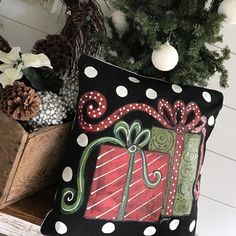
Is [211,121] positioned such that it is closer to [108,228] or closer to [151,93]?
[151,93]

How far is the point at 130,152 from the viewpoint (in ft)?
3.06

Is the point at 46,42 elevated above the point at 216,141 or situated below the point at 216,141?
above

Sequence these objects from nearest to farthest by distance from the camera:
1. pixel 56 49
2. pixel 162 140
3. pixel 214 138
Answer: pixel 162 140, pixel 56 49, pixel 214 138

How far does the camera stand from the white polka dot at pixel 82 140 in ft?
2.99

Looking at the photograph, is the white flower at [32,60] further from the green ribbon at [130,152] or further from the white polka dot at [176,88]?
the white polka dot at [176,88]

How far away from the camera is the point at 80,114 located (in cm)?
92

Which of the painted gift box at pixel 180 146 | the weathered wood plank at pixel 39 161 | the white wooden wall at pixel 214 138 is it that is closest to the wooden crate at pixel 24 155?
the weathered wood plank at pixel 39 161

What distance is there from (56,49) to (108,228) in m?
0.47

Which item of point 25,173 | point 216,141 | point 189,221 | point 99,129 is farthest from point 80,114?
point 216,141

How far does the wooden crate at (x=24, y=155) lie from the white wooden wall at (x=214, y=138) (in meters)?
0.46

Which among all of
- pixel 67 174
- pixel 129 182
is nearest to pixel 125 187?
pixel 129 182

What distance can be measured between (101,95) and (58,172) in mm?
277

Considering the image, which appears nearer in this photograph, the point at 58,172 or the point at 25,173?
the point at 25,173

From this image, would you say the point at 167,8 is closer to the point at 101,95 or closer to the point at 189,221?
the point at 101,95
